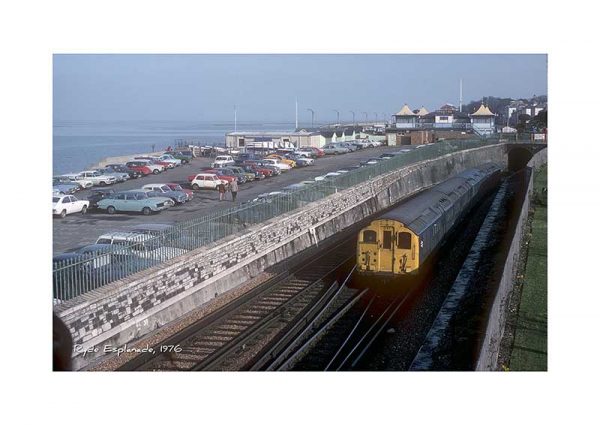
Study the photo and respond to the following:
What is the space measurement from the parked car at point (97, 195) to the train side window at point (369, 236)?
238 inches

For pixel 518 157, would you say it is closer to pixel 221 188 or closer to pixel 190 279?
pixel 221 188

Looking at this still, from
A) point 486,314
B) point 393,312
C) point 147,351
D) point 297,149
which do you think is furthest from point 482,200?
point 147,351

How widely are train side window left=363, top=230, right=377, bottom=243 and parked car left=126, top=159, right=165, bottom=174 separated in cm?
647

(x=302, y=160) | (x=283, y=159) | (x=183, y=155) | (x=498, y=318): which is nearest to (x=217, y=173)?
(x=183, y=155)

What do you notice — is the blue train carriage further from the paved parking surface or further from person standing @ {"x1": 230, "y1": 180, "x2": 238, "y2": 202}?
person standing @ {"x1": 230, "y1": 180, "x2": 238, "y2": 202}

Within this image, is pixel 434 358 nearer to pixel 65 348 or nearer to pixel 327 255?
pixel 65 348

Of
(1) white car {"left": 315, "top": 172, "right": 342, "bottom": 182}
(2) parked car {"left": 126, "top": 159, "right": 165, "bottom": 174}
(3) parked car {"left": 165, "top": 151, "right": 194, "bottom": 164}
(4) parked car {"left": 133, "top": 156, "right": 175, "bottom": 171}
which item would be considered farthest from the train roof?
(4) parked car {"left": 133, "top": 156, "right": 175, "bottom": 171}

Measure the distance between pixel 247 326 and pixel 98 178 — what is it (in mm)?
5869

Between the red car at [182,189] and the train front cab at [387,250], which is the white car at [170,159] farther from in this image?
the train front cab at [387,250]

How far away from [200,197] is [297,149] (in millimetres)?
4491

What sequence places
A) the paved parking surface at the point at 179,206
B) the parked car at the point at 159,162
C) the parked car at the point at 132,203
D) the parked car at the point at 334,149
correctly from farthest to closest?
the parked car at the point at 334,149, the parked car at the point at 159,162, the parked car at the point at 132,203, the paved parking surface at the point at 179,206

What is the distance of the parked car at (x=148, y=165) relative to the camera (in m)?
21.2

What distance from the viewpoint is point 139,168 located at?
21781 mm

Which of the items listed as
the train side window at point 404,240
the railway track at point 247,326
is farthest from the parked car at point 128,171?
the train side window at point 404,240
